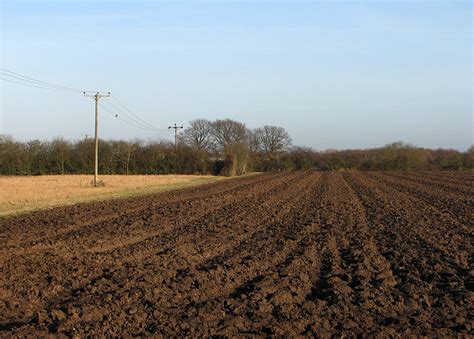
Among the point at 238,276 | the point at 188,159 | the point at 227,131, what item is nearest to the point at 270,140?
the point at 227,131

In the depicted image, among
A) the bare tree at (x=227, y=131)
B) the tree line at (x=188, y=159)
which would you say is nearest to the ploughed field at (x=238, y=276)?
the tree line at (x=188, y=159)

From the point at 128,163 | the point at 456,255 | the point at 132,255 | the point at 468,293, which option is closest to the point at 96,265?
the point at 132,255

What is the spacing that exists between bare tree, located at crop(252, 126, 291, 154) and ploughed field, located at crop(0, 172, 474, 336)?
82.9m

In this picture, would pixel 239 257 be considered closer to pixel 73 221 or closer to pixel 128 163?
pixel 73 221

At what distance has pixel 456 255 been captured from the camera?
395 inches

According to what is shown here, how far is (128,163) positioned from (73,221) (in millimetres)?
53971

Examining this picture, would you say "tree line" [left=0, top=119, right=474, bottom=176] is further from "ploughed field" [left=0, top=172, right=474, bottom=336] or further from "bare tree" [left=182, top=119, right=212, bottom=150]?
"ploughed field" [left=0, top=172, right=474, bottom=336]

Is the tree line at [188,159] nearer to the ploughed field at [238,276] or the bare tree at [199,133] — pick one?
the bare tree at [199,133]

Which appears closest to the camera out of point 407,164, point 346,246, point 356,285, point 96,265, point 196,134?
point 356,285

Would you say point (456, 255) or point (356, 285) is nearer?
point (356, 285)

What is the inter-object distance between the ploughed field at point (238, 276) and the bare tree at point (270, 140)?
8292 cm

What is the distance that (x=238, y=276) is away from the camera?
8133mm

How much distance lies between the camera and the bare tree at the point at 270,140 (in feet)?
325

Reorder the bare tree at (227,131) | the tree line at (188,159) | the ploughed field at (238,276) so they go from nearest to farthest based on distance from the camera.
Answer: the ploughed field at (238,276), the tree line at (188,159), the bare tree at (227,131)
